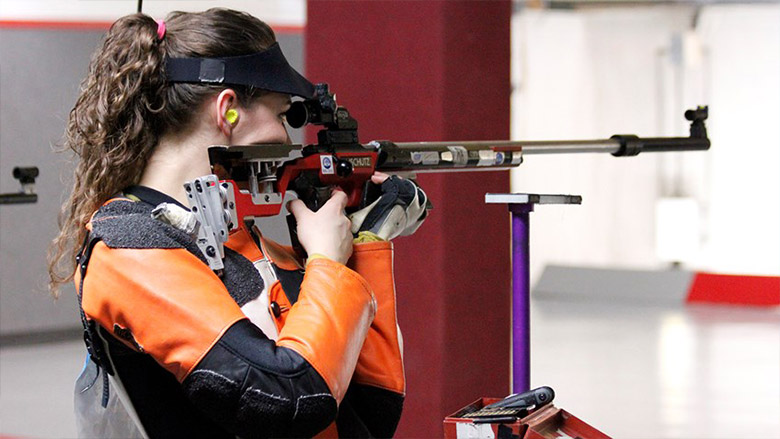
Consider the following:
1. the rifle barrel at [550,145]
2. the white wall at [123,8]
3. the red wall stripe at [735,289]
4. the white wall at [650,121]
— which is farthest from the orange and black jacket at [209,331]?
the white wall at [650,121]

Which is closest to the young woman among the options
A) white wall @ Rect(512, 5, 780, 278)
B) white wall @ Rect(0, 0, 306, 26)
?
white wall @ Rect(0, 0, 306, 26)

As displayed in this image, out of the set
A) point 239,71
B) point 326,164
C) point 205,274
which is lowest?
point 205,274

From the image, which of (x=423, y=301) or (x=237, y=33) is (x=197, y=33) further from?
(x=423, y=301)

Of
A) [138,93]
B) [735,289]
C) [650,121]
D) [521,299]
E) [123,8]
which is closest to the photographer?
[138,93]

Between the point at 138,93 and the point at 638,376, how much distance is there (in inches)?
121

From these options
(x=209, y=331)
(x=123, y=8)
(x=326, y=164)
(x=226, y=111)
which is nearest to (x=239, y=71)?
(x=226, y=111)

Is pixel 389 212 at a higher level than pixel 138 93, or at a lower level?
lower

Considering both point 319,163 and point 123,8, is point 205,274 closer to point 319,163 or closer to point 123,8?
point 319,163

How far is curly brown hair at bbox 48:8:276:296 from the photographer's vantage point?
1.17 meters

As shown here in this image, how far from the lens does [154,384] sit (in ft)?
3.72

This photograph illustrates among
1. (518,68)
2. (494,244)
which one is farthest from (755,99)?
(494,244)

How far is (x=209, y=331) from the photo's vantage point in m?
1.04

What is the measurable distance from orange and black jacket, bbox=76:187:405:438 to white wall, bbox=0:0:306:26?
1579 millimetres

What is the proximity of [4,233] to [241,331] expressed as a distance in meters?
2.72
